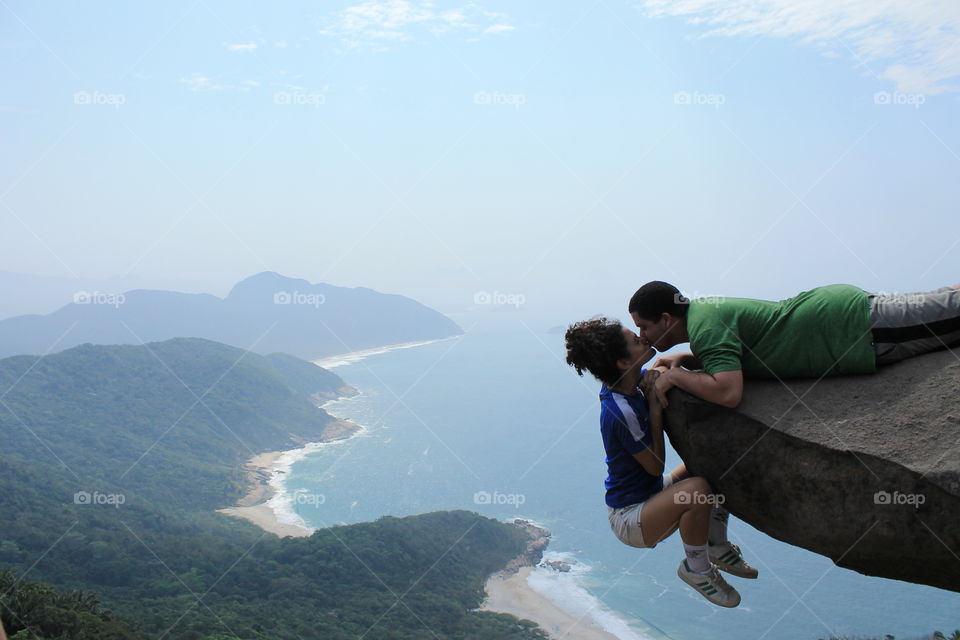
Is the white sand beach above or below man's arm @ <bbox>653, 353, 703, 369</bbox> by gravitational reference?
below

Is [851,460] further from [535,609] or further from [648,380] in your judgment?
[535,609]

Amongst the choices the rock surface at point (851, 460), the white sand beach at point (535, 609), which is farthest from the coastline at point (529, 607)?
the rock surface at point (851, 460)

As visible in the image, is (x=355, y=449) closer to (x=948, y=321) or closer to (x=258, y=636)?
(x=258, y=636)

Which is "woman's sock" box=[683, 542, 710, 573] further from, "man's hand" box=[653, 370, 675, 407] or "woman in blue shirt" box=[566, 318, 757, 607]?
"man's hand" box=[653, 370, 675, 407]

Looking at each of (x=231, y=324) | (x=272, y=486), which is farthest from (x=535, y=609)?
(x=231, y=324)

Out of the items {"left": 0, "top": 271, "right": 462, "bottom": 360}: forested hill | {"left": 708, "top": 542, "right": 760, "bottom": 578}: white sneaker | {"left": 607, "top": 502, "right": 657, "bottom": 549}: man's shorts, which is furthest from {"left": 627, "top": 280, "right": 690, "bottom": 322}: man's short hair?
{"left": 0, "top": 271, "right": 462, "bottom": 360}: forested hill

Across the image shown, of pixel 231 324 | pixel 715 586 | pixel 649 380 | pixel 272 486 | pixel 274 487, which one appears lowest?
pixel 274 487

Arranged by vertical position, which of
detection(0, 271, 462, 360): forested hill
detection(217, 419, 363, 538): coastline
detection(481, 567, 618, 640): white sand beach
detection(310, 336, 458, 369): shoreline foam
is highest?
detection(0, 271, 462, 360): forested hill
